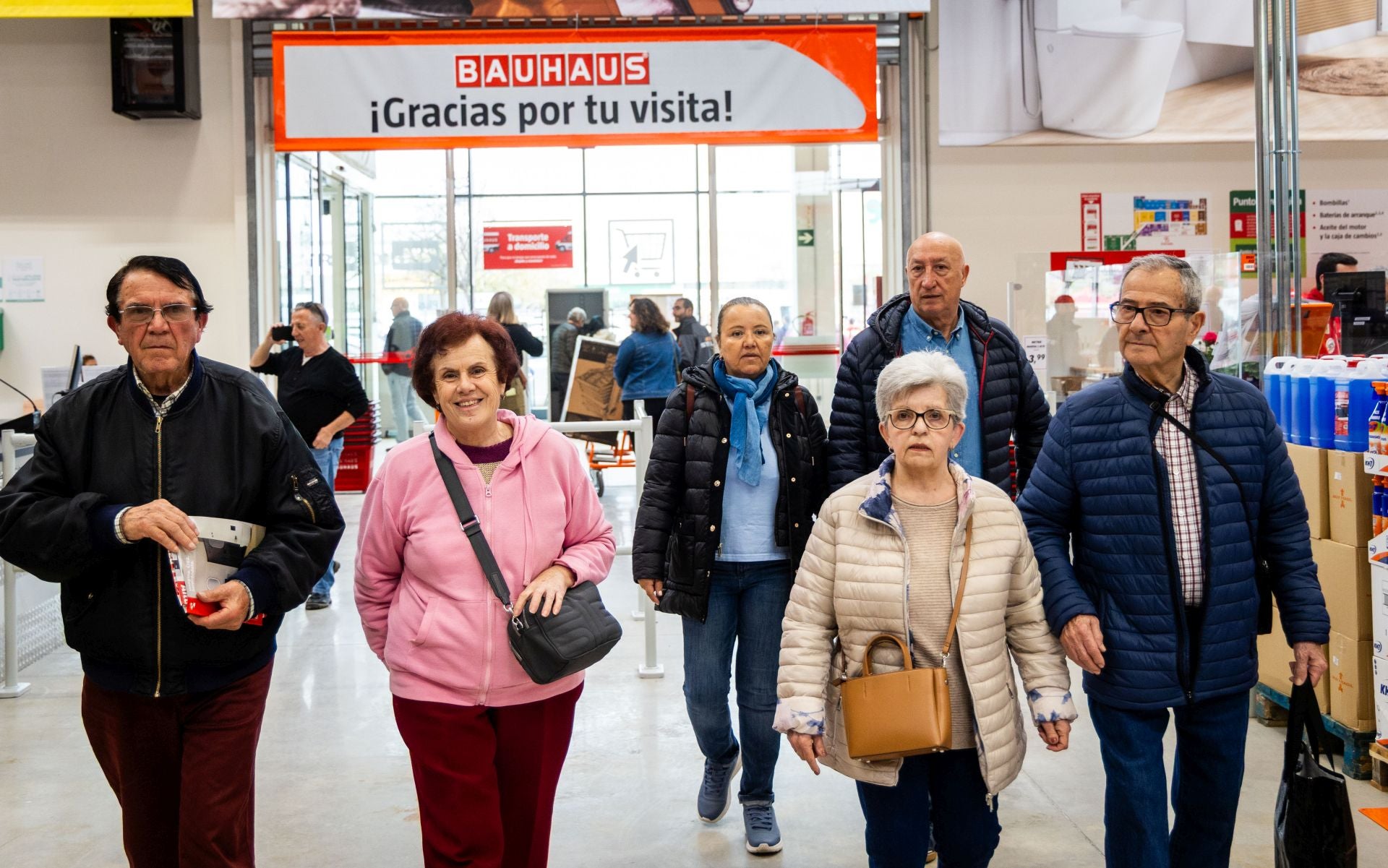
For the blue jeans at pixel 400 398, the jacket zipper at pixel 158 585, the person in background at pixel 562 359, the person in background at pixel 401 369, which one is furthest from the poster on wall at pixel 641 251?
the jacket zipper at pixel 158 585

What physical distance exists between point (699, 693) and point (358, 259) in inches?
454

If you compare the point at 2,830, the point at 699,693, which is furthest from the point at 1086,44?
the point at 2,830

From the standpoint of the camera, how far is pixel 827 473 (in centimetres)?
343

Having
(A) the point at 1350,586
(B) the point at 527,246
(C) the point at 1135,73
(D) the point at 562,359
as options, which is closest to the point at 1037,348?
(C) the point at 1135,73

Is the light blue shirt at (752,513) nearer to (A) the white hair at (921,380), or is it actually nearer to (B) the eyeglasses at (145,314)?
(A) the white hair at (921,380)

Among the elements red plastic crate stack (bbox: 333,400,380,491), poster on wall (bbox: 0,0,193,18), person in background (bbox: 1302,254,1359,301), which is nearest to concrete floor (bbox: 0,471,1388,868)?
red plastic crate stack (bbox: 333,400,380,491)

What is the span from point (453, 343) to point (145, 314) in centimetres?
58

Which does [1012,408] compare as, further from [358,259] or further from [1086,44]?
[358,259]

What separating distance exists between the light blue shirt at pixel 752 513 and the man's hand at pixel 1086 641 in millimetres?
963

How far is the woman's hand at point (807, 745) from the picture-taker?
235 centimetres

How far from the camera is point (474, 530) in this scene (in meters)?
2.43

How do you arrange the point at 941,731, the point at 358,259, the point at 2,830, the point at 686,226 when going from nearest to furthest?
the point at 941,731
the point at 2,830
the point at 358,259
the point at 686,226

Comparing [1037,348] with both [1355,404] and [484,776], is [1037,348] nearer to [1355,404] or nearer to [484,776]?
[1355,404]

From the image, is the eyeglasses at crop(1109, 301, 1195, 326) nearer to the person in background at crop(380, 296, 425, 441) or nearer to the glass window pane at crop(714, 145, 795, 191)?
the glass window pane at crop(714, 145, 795, 191)
